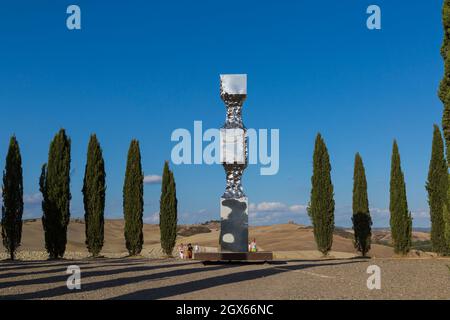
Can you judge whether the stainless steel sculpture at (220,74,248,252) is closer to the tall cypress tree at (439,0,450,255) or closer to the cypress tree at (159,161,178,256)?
the tall cypress tree at (439,0,450,255)

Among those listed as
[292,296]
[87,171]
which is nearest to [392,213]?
[87,171]

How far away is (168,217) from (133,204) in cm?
252

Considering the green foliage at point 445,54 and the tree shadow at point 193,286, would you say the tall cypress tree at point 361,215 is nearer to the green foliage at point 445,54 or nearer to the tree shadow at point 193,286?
the tree shadow at point 193,286

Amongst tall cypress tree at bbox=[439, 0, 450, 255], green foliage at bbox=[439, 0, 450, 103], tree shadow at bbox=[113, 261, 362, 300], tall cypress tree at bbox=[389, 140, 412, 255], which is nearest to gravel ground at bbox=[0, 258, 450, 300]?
tree shadow at bbox=[113, 261, 362, 300]

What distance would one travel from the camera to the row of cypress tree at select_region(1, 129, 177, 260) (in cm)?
3172

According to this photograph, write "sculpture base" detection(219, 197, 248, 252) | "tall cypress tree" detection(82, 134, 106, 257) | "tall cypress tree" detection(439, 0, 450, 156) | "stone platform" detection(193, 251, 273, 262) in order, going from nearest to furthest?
"tall cypress tree" detection(439, 0, 450, 156) < "stone platform" detection(193, 251, 273, 262) < "sculpture base" detection(219, 197, 248, 252) < "tall cypress tree" detection(82, 134, 106, 257)

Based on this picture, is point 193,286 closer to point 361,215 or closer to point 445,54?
point 445,54

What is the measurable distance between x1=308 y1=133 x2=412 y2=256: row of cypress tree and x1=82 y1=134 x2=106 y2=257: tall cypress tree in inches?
506

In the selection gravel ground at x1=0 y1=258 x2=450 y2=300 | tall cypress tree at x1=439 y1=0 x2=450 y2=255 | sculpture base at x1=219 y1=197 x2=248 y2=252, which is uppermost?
tall cypress tree at x1=439 y1=0 x2=450 y2=255

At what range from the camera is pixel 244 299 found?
11039 millimetres

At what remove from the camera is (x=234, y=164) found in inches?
948

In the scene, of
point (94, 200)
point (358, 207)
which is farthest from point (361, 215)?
point (94, 200)

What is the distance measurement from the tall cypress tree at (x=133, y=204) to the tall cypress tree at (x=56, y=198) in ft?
12.2

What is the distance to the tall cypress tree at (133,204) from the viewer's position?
3384 cm
